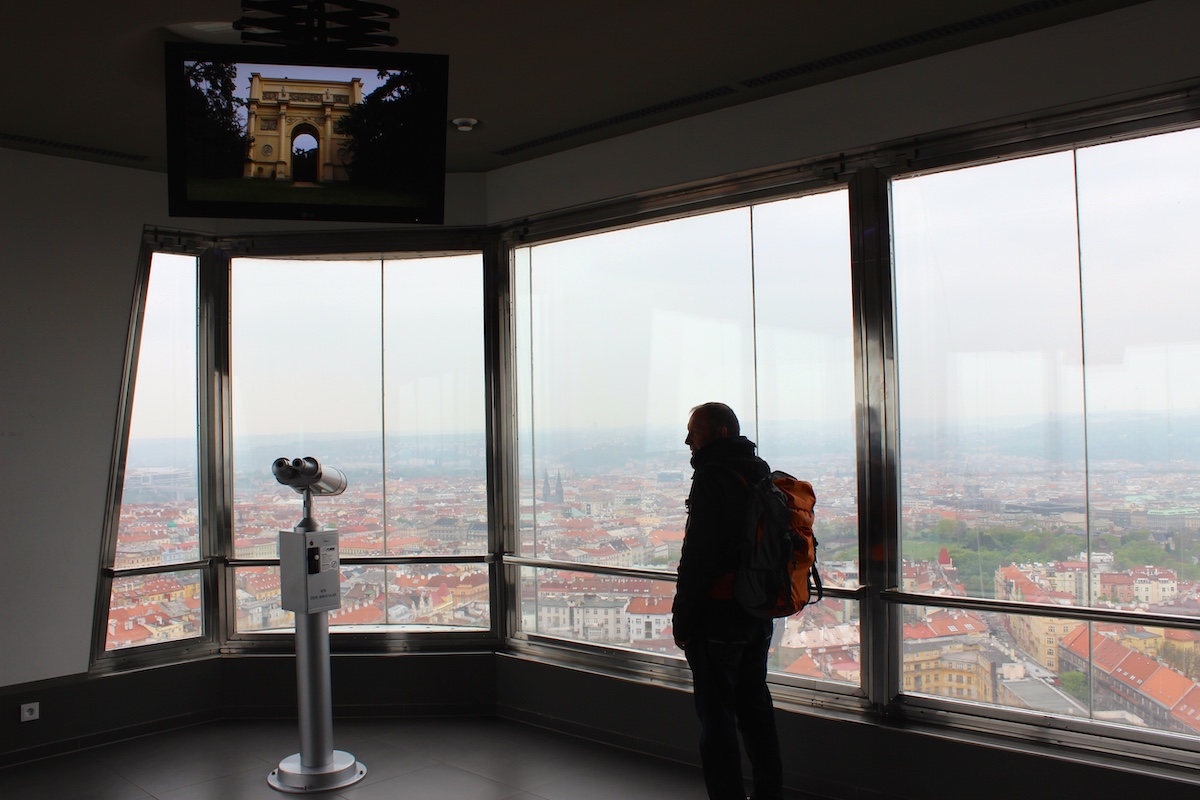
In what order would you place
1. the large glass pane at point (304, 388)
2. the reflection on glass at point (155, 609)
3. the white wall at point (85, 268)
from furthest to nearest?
the large glass pane at point (304, 388), the reflection on glass at point (155, 609), the white wall at point (85, 268)

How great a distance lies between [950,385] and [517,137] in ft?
8.58

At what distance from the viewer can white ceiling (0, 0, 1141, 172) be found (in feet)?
11.4

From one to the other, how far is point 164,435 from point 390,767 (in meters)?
2.40

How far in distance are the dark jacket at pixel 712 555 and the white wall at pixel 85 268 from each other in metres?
1.80

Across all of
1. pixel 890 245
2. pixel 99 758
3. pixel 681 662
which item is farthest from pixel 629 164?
pixel 99 758

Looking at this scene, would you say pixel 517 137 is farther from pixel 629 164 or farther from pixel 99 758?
pixel 99 758

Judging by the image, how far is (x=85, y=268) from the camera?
5.13 m

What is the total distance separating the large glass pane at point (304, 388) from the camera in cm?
560

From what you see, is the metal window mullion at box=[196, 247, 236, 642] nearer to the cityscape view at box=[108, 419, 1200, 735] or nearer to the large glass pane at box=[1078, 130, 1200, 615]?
the cityscape view at box=[108, 419, 1200, 735]

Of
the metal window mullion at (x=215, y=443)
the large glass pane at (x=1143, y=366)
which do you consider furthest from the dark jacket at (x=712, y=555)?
the metal window mullion at (x=215, y=443)

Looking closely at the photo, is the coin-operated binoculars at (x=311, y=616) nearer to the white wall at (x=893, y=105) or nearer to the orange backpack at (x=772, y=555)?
the white wall at (x=893, y=105)

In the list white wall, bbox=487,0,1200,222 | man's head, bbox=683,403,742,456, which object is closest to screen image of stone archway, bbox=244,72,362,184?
man's head, bbox=683,403,742,456

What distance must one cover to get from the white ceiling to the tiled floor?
10.7 ft

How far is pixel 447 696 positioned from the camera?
5.39m
